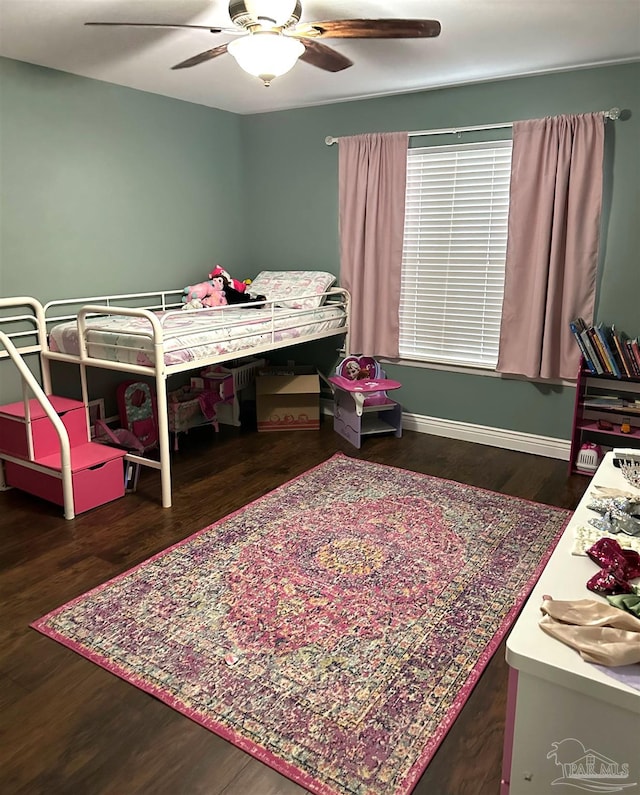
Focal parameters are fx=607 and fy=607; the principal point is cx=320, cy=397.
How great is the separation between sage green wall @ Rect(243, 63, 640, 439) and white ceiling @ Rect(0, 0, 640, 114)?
0.39ft

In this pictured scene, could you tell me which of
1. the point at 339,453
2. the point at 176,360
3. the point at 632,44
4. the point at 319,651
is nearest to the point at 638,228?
the point at 632,44

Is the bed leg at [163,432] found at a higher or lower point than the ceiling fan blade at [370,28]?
lower

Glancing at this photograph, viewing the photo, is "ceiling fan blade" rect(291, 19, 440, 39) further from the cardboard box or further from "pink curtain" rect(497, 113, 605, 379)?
the cardboard box

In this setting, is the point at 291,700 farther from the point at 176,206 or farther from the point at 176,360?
the point at 176,206

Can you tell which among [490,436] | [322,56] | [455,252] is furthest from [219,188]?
[490,436]

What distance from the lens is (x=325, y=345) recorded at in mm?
4770

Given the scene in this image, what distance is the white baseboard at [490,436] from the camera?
3.88 m

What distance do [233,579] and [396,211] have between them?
2764 millimetres

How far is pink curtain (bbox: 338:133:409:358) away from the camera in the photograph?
413 cm

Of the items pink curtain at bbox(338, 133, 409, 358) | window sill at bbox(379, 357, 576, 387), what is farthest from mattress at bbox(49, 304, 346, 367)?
window sill at bbox(379, 357, 576, 387)

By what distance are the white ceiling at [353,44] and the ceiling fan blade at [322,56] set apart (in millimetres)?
189

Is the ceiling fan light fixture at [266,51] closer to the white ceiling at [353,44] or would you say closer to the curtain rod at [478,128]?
the white ceiling at [353,44]

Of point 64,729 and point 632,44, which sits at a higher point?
point 632,44

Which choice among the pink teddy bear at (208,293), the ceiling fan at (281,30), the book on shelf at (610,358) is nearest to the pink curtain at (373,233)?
the pink teddy bear at (208,293)
